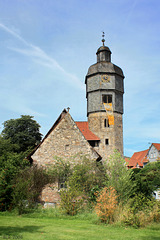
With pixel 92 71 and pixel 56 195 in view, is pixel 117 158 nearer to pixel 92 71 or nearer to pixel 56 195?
pixel 56 195

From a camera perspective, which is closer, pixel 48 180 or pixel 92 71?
pixel 48 180

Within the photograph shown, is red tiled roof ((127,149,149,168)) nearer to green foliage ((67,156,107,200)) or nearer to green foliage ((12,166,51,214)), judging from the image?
green foliage ((67,156,107,200))

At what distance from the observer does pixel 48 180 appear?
15453 mm

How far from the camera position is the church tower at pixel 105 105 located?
91.9 ft

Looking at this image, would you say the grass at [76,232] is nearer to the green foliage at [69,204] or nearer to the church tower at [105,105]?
the green foliage at [69,204]

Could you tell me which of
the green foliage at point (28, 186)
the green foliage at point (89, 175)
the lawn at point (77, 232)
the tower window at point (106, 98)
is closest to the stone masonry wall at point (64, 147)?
the green foliage at point (89, 175)

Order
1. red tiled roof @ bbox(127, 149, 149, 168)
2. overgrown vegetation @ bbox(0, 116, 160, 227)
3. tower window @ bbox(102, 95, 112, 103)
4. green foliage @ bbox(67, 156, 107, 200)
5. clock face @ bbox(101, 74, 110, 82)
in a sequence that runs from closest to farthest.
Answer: overgrown vegetation @ bbox(0, 116, 160, 227), green foliage @ bbox(67, 156, 107, 200), tower window @ bbox(102, 95, 112, 103), clock face @ bbox(101, 74, 110, 82), red tiled roof @ bbox(127, 149, 149, 168)

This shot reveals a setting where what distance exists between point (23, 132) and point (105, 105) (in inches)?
584

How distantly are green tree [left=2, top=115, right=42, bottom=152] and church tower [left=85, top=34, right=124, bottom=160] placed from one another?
38.1 ft

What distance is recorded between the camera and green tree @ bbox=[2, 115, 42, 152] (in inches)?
1393

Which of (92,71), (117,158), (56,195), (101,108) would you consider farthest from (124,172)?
(92,71)

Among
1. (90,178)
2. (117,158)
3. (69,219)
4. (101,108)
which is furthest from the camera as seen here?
(101,108)

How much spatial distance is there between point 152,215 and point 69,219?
406 cm

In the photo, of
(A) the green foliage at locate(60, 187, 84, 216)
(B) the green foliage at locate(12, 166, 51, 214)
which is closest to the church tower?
(B) the green foliage at locate(12, 166, 51, 214)
